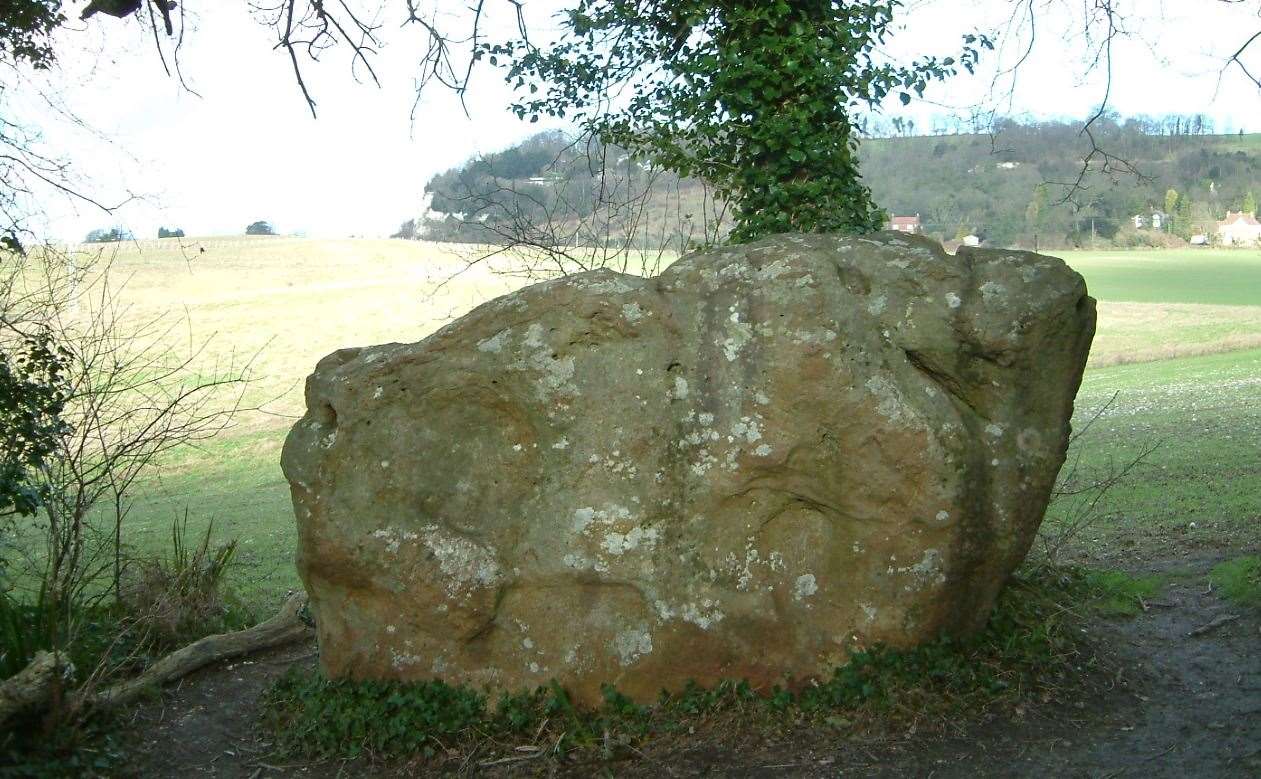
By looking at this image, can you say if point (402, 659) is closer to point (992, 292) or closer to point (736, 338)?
point (736, 338)

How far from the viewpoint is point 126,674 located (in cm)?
725

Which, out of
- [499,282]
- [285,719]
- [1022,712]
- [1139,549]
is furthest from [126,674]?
[499,282]

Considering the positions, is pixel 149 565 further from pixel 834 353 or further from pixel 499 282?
pixel 499 282

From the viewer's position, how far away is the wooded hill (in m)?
11.2

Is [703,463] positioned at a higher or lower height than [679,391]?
lower

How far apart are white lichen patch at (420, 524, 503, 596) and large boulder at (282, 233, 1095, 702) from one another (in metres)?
0.01

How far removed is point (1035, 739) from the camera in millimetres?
5418

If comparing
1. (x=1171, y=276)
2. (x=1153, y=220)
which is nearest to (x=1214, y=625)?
(x=1153, y=220)

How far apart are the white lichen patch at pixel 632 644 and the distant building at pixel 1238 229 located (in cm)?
5208

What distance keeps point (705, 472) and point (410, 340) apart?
2789 centimetres

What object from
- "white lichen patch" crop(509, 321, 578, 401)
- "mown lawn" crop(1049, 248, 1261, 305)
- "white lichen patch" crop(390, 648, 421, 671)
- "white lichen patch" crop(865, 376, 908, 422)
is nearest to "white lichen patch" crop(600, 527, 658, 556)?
"white lichen patch" crop(509, 321, 578, 401)

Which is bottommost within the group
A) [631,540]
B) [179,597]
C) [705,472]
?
[179,597]

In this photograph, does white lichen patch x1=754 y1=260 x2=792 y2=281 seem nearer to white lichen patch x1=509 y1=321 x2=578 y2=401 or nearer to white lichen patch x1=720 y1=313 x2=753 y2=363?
white lichen patch x1=720 y1=313 x2=753 y2=363

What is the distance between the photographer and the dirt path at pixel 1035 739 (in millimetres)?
5211
